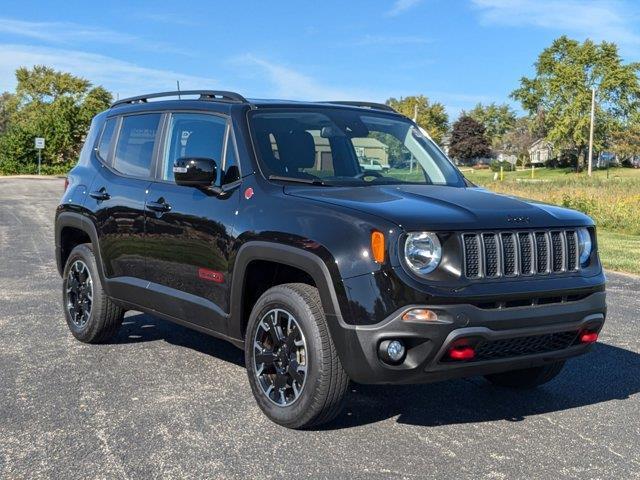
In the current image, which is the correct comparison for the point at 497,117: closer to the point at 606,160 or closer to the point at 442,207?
the point at 606,160

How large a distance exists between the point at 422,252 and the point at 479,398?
1657 millimetres

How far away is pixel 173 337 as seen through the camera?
6898mm

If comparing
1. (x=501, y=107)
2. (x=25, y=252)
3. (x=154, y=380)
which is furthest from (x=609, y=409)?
(x=501, y=107)

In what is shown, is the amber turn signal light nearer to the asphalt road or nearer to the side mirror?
the asphalt road

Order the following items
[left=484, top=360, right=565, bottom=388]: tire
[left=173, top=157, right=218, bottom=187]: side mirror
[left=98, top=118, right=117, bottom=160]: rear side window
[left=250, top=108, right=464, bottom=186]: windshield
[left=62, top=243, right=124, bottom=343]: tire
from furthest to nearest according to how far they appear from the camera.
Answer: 1. [left=98, top=118, right=117, bottom=160]: rear side window
2. [left=62, top=243, right=124, bottom=343]: tire
3. [left=484, top=360, right=565, bottom=388]: tire
4. [left=250, top=108, right=464, bottom=186]: windshield
5. [left=173, top=157, right=218, bottom=187]: side mirror

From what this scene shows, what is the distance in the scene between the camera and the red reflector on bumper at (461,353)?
158 inches

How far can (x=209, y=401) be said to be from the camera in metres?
5.00

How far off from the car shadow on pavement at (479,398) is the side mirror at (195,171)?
1.70m

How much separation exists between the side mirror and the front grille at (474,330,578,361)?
79.9 inches

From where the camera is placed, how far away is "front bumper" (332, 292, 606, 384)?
3.93 meters

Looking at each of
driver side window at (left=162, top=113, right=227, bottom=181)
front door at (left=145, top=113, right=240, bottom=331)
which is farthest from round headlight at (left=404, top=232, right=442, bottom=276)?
driver side window at (left=162, top=113, right=227, bottom=181)

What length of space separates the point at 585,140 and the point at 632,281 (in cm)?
8820

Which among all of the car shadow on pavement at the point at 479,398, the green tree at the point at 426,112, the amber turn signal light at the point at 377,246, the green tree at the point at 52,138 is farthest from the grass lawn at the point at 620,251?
the green tree at the point at 426,112

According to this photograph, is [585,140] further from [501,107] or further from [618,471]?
[618,471]
